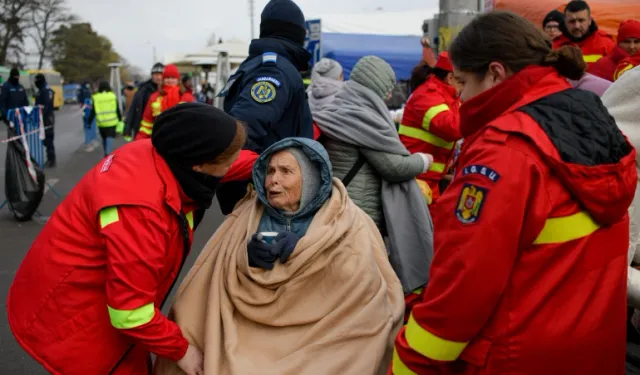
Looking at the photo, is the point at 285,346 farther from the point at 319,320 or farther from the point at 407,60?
the point at 407,60

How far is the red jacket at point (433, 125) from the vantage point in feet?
15.8

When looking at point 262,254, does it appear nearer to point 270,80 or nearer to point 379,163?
point 270,80

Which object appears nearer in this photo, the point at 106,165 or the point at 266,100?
the point at 106,165

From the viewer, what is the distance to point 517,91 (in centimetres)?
183

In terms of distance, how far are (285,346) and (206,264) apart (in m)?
0.52

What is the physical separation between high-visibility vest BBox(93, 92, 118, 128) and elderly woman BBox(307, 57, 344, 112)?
28.2ft

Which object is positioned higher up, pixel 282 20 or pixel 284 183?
pixel 282 20

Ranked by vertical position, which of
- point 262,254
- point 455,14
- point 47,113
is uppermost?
point 455,14

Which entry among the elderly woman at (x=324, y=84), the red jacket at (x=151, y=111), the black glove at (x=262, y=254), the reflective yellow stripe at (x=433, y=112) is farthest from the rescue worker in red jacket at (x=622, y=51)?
the red jacket at (x=151, y=111)

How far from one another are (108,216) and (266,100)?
136 centimetres

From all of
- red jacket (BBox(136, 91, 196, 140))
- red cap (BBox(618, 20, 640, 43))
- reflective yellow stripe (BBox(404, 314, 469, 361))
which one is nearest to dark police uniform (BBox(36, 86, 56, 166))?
red jacket (BBox(136, 91, 196, 140))

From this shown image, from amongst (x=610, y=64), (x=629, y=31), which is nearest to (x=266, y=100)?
(x=610, y=64)

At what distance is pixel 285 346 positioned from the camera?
106 inches

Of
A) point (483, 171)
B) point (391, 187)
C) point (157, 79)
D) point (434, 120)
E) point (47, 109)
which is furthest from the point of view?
point (47, 109)
